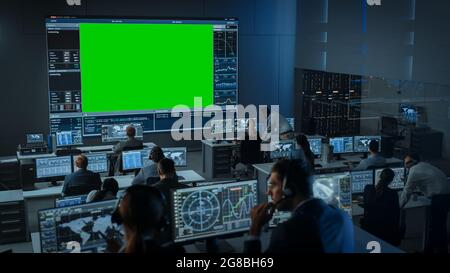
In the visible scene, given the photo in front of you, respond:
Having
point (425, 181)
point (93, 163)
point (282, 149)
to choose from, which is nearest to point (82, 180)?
point (93, 163)

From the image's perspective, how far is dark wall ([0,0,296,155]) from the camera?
10.3 metres

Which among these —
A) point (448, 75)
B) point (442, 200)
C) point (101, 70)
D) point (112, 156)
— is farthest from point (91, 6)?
point (442, 200)

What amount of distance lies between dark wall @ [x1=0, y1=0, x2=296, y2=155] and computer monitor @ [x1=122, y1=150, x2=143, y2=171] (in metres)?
3.72

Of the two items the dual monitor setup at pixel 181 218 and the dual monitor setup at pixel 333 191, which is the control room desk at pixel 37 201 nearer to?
the dual monitor setup at pixel 181 218

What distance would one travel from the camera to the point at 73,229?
3.68m

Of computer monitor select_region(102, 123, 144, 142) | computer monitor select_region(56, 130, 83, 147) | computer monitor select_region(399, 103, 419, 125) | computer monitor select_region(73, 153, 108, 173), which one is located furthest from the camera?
computer monitor select_region(399, 103, 419, 125)

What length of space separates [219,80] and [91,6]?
2711 millimetres

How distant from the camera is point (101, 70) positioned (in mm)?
10469

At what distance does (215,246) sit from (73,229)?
0.93 m

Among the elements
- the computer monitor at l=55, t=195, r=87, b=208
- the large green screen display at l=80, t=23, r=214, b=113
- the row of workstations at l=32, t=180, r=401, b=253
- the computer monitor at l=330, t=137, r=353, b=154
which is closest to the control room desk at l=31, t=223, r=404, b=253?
the row of workstations at l=32, t=180, r=401, b=253

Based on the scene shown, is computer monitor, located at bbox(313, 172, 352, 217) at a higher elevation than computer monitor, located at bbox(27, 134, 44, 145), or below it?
higher

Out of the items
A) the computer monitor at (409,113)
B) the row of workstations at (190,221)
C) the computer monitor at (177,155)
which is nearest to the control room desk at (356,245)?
the row of workstations at (190,221)

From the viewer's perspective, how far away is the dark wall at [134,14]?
33.7ft

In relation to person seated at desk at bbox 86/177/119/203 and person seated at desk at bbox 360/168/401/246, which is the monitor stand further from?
person seated at desk at bbox 360/168/401/246
